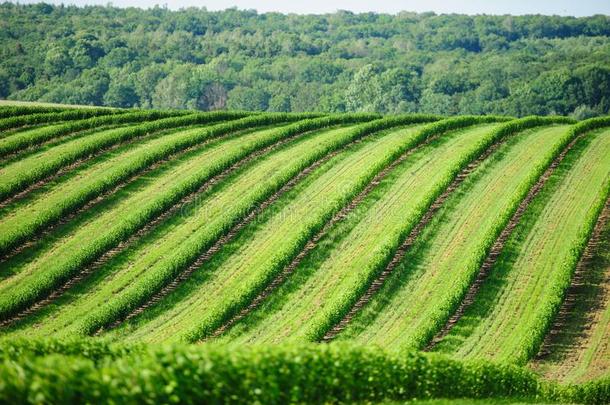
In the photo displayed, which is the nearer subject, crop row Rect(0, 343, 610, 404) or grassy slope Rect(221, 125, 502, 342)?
crop row Rect(0, 343, 610, 404)

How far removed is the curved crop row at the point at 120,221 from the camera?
38062 mm

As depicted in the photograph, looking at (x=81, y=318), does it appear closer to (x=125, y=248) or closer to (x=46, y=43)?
(x=125, y=248)

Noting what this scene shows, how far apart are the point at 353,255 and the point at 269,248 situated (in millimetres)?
5582

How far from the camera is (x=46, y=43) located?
13525 centimetres

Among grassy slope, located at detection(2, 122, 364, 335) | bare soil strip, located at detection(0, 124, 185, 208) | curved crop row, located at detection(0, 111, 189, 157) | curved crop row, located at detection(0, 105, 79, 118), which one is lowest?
grassy slope, located at detection(2, 122, 364, 335)

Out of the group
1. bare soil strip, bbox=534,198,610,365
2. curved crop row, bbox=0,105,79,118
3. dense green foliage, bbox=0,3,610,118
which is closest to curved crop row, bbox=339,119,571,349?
bare soil strip, bbox=534,198,610,365

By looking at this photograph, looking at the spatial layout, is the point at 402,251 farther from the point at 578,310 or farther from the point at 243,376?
the point at 243,376

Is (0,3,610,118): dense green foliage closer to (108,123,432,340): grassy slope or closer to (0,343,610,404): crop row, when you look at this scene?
(108,123,432,340): grassy slope

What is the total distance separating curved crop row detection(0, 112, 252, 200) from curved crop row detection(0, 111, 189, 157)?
1780mm

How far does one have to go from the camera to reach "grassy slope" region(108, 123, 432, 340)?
3688cm

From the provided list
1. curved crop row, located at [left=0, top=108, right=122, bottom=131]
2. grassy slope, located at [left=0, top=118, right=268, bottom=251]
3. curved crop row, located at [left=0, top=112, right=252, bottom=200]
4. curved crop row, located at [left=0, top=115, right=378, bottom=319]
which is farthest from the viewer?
curved crop row, located at [left=0, top=108, right=122, bottom=131]

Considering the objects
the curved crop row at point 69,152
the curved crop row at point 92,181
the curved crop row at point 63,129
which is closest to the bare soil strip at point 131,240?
the curved crop row at point 92,181

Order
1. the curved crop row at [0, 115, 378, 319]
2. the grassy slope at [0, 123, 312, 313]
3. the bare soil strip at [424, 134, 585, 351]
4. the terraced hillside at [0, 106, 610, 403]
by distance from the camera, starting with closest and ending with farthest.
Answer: the terraced hillside at [0, 106, 610, 403] → the bare soil strip at [424, 134, 585, 351] → the curved crop row at [0, 115, 378, 319] → the grassy slope at [0, 123, 312, 313]

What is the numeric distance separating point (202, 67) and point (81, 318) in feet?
363
